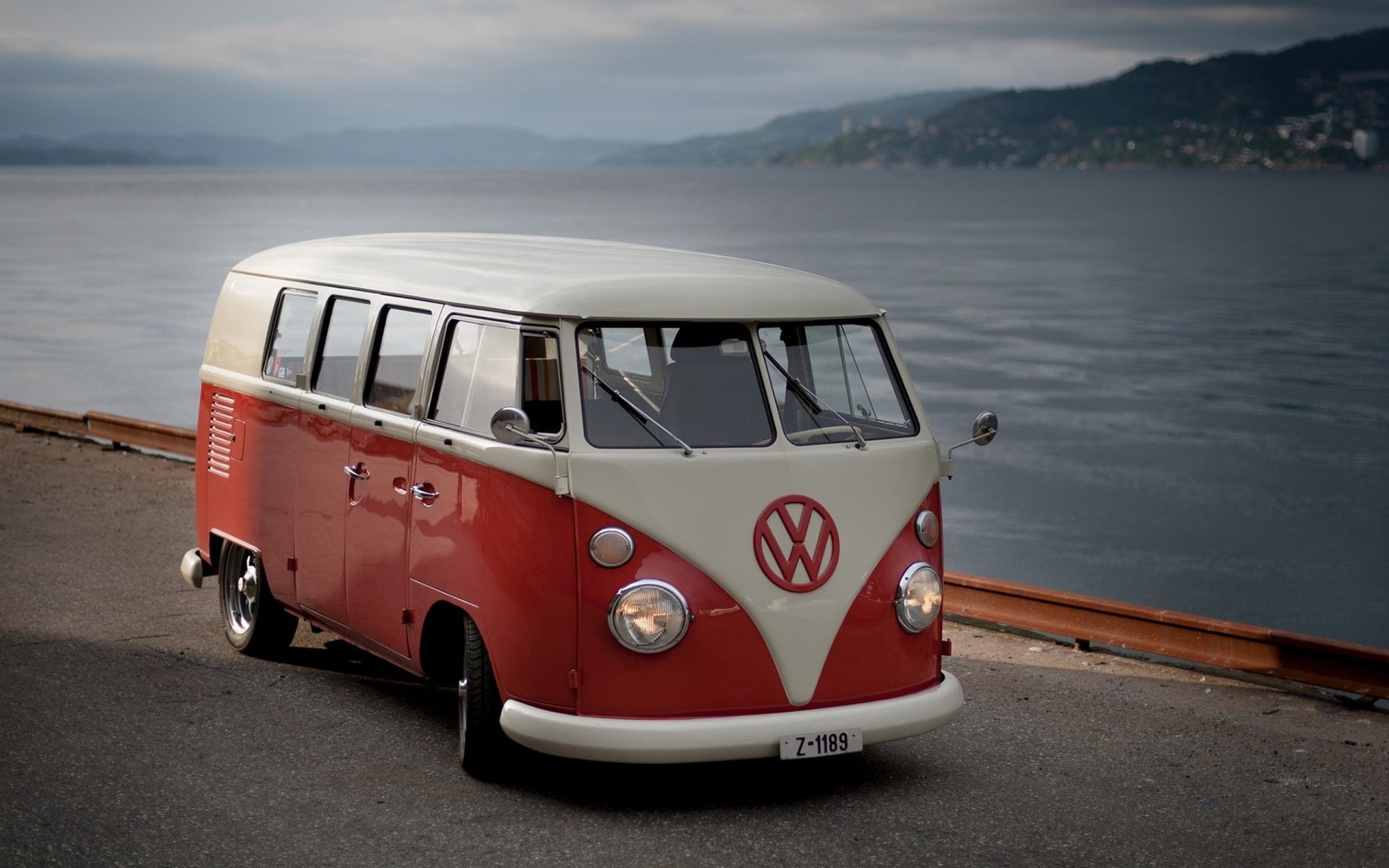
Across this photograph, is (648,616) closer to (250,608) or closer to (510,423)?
(510,423)

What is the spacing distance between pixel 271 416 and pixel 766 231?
94282 mm

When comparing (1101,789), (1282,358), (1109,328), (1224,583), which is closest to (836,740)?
(1101,789)

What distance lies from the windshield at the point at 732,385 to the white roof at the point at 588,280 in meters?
0.09

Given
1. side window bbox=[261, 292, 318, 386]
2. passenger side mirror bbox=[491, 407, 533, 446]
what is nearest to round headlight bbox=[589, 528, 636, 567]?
passenger side mirror bbox=[491, 407, 533, 446]

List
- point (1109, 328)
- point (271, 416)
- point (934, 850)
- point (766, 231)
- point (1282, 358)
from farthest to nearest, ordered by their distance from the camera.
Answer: point (766, 231) < point (1109, 328) < point (1282, 358) < point (271, 416) < point (934, 850)

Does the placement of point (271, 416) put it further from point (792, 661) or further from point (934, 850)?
point (934, 850)

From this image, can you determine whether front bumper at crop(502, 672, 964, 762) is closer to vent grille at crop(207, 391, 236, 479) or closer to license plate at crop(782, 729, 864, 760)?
license plate at crop(782, 729, 864, 760)

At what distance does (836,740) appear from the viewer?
Result: 596 centimetres

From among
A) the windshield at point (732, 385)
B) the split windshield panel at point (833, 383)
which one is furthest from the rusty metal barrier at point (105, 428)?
the split windshield panel at point (833, 383)

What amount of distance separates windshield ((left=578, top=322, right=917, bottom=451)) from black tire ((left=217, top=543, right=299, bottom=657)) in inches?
→ 110

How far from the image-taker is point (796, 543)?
5.98 meters

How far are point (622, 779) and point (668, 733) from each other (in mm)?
858

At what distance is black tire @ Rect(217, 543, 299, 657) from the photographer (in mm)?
8156

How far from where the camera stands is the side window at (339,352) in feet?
23.1
